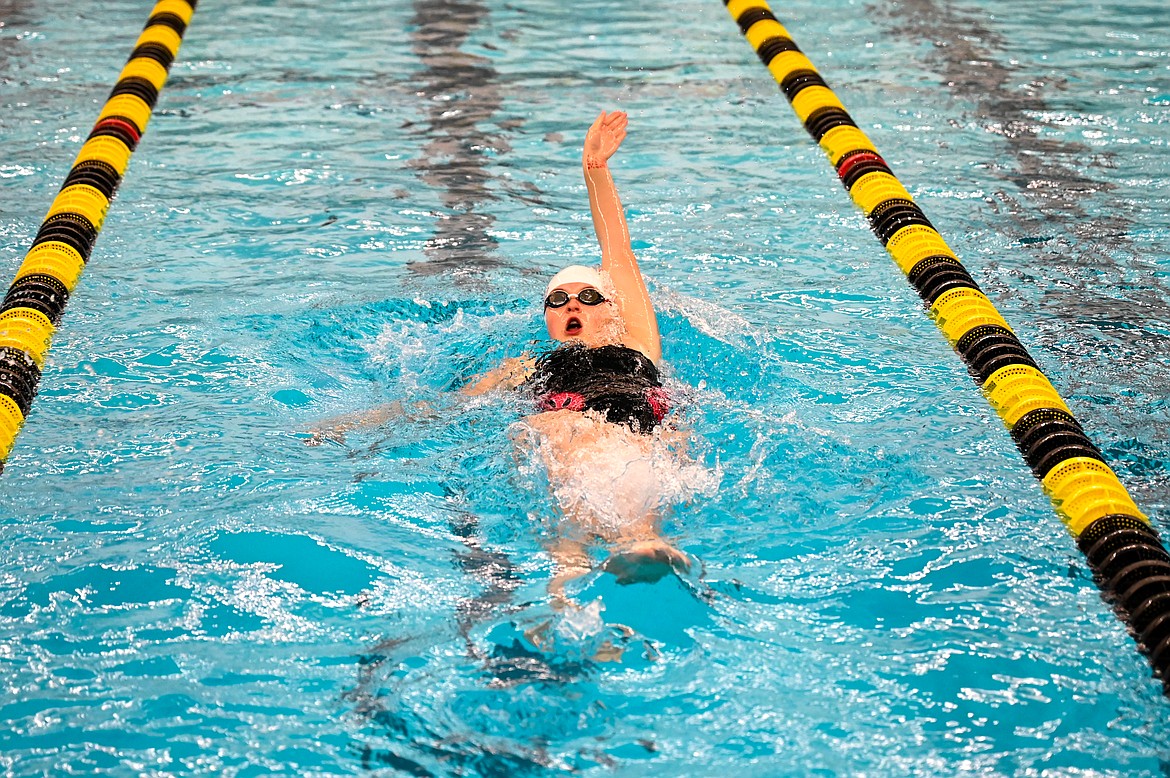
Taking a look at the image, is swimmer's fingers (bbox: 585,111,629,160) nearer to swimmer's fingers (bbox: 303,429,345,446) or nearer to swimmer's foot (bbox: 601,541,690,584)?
swimmer's fingers (bbox: 303,429,345,446)

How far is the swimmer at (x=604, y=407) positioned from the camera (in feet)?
9.03

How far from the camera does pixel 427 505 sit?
307 centimetres

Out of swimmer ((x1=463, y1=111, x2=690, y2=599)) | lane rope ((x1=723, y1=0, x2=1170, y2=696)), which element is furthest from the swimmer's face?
lane rope ((x1=723, y1=0, x2=1170, y2=696))

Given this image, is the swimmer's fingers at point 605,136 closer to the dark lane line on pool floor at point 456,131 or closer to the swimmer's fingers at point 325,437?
the dark lane line on pool floor at point 456,131

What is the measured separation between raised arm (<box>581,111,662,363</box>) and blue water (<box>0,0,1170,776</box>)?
0.29m

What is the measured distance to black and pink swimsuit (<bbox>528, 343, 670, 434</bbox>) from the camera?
10.6 feet

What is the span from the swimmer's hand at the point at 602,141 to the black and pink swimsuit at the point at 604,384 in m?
0.71

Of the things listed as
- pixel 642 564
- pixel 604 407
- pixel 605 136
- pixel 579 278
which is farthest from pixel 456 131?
pixel 642 564

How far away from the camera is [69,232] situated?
4.66m

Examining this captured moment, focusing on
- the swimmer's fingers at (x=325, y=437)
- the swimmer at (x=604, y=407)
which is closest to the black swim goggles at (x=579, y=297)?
the swimmer at (x=604, y=407)

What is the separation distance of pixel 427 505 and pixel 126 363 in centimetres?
142

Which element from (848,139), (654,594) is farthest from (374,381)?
(848,139)

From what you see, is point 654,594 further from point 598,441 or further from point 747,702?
point 598,441

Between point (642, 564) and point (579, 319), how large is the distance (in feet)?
4.35
